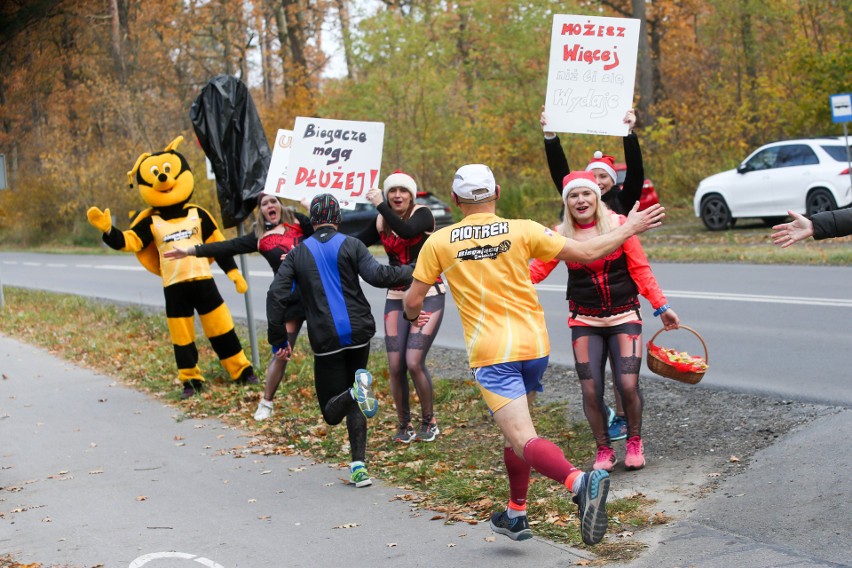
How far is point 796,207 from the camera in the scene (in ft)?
72.8

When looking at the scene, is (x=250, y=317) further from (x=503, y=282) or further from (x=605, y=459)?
(x=503, y=282)

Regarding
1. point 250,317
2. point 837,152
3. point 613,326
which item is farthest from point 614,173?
point 837,152

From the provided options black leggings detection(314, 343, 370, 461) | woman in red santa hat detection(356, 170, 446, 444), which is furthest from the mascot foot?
black leggings detection(314, 343, 370, 461)

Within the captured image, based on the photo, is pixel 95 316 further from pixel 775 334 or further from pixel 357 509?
pixel 357 509

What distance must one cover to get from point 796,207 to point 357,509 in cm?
1750

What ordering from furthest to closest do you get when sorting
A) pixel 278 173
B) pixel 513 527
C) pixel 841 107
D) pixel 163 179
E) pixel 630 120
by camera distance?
pixel 841 107 → pixel 163 179 → pixel 278 173 → pixel 630 120 → pixel 513 527

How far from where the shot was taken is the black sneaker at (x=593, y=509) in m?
5.07

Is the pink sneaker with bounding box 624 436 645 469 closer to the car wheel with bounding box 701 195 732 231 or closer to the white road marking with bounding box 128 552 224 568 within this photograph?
the white road marking with bounding box 128 552 224 568

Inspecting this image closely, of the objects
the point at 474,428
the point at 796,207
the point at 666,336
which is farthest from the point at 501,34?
the point at 474,428

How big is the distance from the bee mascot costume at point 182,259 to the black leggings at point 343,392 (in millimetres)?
3578

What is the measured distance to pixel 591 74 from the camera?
773 centimetres

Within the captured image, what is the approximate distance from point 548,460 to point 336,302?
253 centimetres

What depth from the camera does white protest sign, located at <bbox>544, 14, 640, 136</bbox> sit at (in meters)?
7.47

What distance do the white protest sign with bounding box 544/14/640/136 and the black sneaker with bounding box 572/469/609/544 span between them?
9.69 ft
